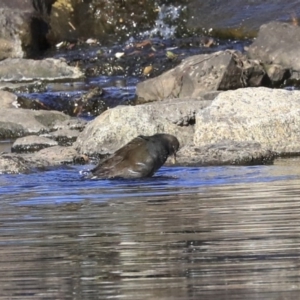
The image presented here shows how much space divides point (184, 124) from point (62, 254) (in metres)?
6.87

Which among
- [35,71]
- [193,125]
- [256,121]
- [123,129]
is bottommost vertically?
[35,71]

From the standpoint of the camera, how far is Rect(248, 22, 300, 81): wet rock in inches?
637

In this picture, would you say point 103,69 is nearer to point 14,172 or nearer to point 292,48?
point 292,48

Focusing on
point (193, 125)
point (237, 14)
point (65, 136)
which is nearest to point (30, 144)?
point (65, 136)

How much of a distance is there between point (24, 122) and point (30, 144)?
6.87 ft

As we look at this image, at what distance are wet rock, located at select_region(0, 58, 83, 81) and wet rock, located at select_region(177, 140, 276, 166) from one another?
950cm

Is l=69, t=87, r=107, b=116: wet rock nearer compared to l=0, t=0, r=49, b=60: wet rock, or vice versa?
l=69, t=87, r=107, b=116: wet rock

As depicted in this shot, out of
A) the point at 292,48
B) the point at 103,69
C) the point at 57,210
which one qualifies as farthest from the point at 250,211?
the point at 103,69

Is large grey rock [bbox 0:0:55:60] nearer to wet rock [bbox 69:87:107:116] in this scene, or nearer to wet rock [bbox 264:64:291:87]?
wet rock [bbox 69:87:107:116]

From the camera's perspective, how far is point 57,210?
236 inches

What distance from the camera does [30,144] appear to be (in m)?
11.5

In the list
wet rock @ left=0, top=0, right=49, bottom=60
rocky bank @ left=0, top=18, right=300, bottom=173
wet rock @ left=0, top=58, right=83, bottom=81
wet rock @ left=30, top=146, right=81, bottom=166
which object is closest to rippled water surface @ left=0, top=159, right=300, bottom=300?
rocky bank @ left=0, top=18, right=300, bottom=173

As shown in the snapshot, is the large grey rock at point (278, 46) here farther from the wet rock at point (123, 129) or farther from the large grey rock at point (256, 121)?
the large grey rock at point (256, 121)

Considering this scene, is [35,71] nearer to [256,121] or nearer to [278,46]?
[278,46]
